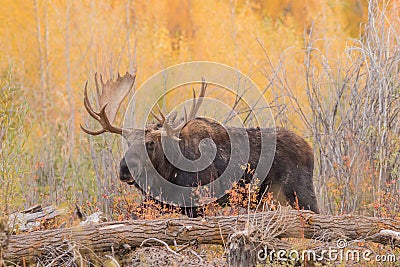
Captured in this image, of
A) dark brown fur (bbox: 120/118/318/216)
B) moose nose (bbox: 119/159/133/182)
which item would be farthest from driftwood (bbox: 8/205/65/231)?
dark brown fur (bbox: 120/118/318/216)

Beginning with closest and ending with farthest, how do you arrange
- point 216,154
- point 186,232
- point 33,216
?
point 186,232
point 33,216
point 216,154

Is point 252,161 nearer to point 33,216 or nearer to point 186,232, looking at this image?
point 186,232

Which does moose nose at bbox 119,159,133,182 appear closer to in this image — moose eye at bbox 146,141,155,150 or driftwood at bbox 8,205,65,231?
moose eye at bbox 146,141,155,150

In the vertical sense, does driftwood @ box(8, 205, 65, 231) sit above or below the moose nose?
below

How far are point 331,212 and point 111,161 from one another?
8.95 ft

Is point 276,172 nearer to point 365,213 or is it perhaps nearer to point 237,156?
point 237,156

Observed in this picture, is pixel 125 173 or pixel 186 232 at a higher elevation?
pixel 125 173

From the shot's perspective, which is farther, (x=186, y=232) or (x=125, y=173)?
(x=125, y=173)

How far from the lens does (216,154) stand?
6816mm

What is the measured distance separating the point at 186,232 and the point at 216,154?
191 centimetres

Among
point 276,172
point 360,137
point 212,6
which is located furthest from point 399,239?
point 212,6

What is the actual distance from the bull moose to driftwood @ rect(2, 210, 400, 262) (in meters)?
1.46

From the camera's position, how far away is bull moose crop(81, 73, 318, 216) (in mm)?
6676

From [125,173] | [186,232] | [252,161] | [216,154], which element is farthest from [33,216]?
[252,161]
